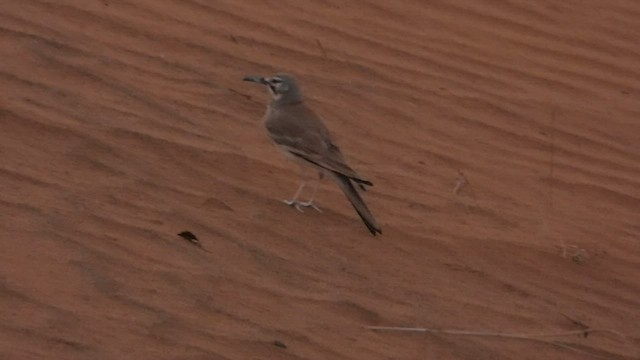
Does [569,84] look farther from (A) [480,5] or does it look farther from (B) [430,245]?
(B) [430,245]

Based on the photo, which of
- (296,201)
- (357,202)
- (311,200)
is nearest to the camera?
(357,202)

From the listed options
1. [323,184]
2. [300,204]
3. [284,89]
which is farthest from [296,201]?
[284,89]

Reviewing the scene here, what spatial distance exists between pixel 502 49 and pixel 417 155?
6.84ft

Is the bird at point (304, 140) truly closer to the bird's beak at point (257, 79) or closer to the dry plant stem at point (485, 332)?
the bird's beak at point (257, 79)

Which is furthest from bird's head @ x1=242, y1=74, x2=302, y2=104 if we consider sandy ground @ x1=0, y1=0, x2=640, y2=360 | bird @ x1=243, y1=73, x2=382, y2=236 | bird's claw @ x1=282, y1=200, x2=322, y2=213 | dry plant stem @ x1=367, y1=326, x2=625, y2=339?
dry plant stem @ x1=367, y1=326, x2=625, y2=339

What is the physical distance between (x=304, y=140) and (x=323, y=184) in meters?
0.44

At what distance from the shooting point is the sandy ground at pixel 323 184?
240 inches

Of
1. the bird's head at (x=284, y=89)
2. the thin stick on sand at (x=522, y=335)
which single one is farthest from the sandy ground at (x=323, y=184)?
the bird's head at (x=284, y=89)

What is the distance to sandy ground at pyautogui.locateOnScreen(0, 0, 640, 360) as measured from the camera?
6.09 m

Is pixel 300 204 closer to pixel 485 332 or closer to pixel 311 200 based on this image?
pixel 311 200

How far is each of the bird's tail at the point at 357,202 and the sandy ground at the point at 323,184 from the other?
0.23 ft

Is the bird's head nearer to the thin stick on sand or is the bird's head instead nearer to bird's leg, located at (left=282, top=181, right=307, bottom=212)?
bird's leg, located at (left=282, top=181, right=307, bottom=212)

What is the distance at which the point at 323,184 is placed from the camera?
8.02m

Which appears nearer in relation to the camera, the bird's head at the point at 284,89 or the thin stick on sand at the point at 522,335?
the thin stick on sand at the point at 522,335
